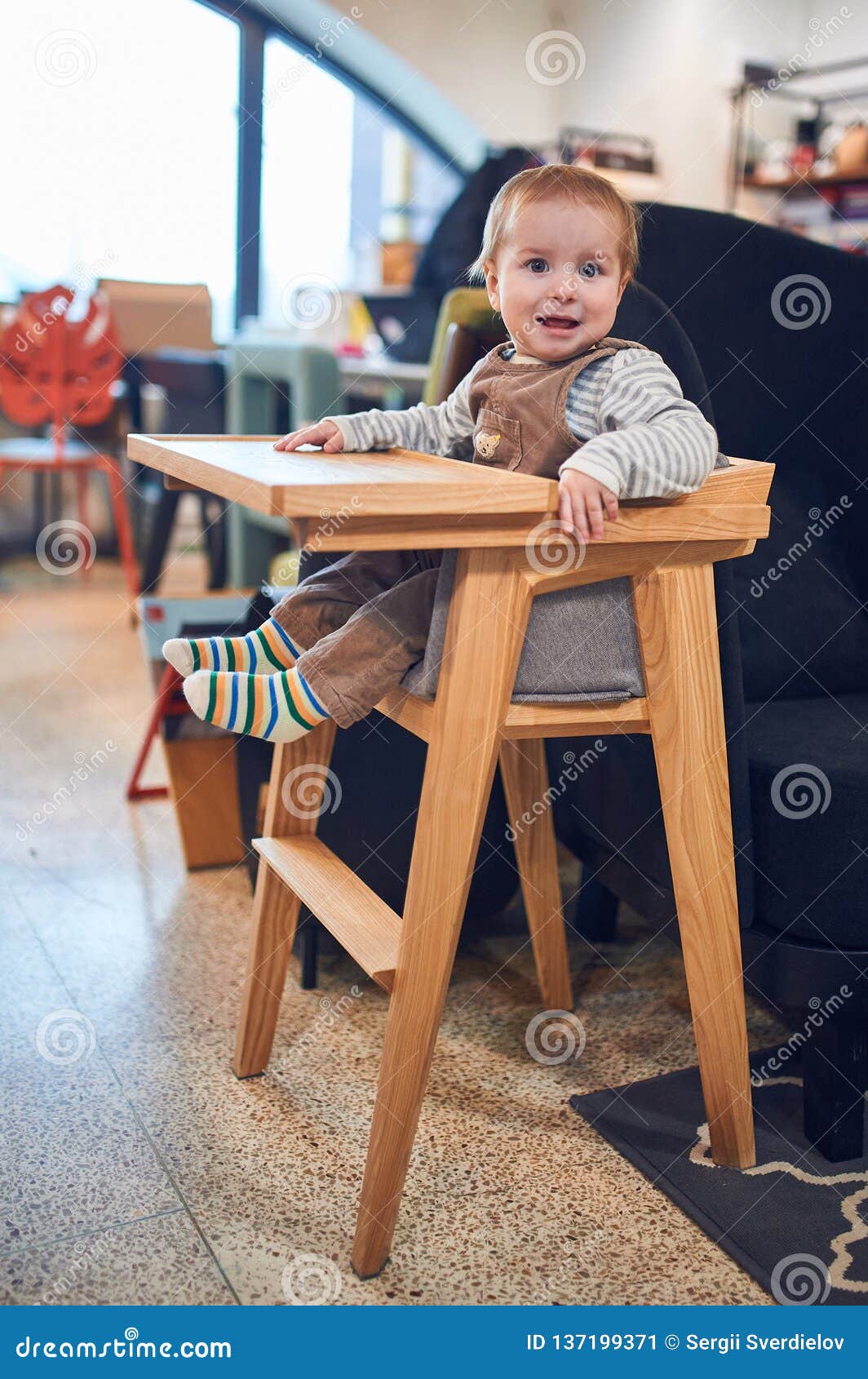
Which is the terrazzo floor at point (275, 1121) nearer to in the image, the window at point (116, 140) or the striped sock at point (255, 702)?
the striped sock at point (255, 702)

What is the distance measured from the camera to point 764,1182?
1190 mm

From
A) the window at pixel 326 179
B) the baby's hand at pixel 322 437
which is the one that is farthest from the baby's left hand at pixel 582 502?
the window at pixel 326 179

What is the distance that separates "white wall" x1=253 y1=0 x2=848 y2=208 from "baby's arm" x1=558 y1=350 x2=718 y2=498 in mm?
4529

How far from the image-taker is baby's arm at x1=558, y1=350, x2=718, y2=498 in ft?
3.08

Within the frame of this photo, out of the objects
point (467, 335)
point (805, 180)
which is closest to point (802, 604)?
point (467, 335)

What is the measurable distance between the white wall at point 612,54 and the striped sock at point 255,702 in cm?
468

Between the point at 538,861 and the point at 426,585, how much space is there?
47 cm

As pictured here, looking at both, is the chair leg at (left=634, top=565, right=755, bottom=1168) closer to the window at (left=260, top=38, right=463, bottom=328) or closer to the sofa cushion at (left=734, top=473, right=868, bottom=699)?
the sofa cushion at (left=734, top=473, right=868, bottom=699)

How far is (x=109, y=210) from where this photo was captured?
4.95 m

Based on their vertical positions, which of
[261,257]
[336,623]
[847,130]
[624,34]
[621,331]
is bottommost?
[336,623]

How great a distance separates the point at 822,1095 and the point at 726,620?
0.52 meters

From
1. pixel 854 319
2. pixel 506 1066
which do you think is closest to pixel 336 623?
pixel 506 1066

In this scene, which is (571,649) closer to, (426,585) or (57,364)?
(426,585)
